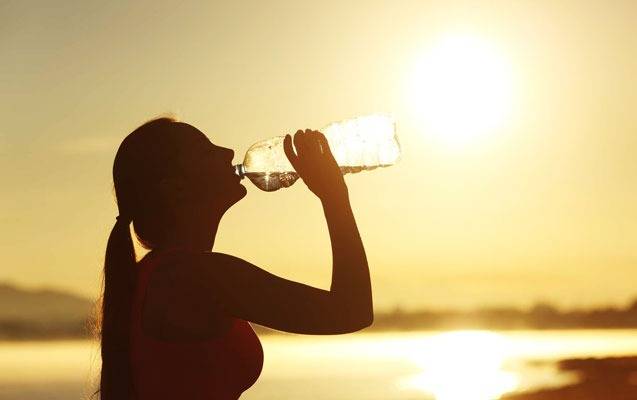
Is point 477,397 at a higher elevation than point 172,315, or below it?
higher

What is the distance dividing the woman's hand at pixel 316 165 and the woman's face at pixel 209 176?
8.8 inches

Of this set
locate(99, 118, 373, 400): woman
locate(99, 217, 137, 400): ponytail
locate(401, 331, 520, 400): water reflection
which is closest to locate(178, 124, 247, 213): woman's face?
locate(99, 118, 373, 400): woman

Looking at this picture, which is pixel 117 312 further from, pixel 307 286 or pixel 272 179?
pixel 272 179

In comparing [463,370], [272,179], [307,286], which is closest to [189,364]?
[307,286]

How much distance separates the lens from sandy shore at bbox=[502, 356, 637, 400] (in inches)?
494

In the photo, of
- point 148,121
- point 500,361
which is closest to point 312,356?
point 500,361

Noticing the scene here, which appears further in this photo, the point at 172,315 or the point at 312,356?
the point at 312,356

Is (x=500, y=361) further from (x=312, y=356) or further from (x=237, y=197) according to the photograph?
(x=237, y=197)

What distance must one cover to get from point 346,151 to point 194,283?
5.55ft

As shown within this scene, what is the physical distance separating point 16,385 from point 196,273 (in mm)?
→ 13306

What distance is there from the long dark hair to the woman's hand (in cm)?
33

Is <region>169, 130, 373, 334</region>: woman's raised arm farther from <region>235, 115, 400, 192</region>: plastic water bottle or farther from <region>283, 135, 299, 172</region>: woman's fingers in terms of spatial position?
<region>235, 115, 400, 192</region>: plastic water bottle

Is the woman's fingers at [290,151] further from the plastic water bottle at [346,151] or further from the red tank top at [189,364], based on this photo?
the plastic water bottle at [346,151]

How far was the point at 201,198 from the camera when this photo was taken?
2.93 metres
